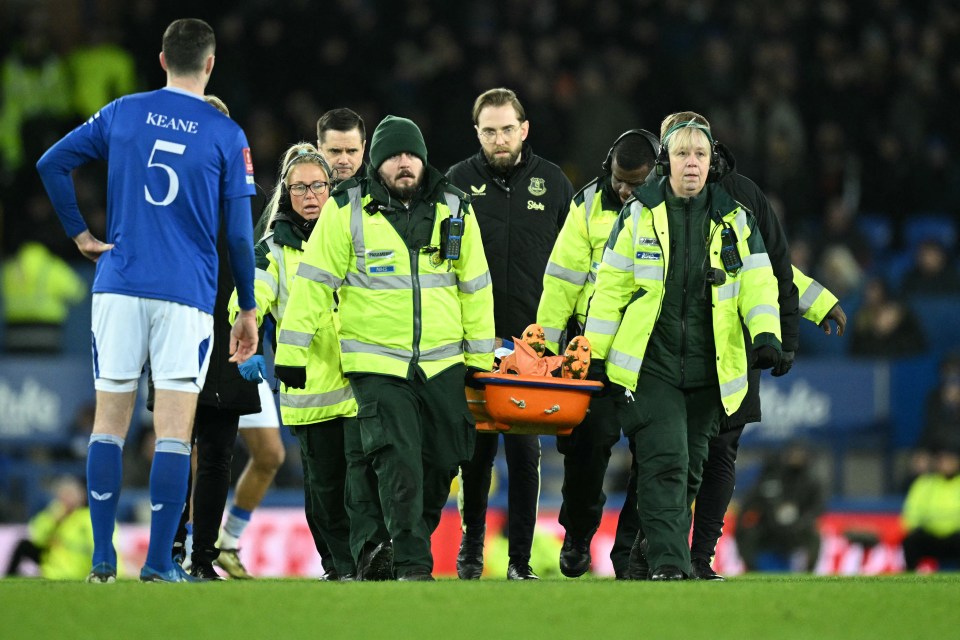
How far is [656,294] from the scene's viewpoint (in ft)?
26.6

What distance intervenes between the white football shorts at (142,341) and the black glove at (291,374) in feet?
2.09

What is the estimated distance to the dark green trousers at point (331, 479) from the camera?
28.2ft

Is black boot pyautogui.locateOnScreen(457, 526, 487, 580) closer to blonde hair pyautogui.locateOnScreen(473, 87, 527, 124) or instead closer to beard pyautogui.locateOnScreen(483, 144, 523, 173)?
beard pyautogui.locateOnScreen(483, 144, 523, 173)

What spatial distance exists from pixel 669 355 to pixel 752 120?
11.6 meters

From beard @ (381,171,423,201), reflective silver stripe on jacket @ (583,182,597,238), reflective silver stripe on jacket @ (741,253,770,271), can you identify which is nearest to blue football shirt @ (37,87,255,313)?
beard @ (381,171,423,201)

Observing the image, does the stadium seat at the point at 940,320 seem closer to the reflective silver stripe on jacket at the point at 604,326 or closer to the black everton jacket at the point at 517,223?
the black everton jacket at the point at 517,223

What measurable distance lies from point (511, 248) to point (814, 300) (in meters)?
1.65

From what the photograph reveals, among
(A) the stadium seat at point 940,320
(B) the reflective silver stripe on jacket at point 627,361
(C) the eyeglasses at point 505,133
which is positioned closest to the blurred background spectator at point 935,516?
(A) the stadium seat at point 940,320

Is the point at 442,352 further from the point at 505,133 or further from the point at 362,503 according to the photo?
the point at 505,133

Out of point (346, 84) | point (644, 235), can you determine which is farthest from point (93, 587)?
point (346, 84)

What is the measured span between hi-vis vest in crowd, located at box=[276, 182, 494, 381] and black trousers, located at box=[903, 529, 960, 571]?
800 centimetres

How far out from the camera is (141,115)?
23.9ft

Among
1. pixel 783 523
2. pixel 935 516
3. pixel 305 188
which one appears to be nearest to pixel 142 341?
pixel 305 188

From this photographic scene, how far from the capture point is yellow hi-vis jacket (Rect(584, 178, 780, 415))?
26.5 ft
